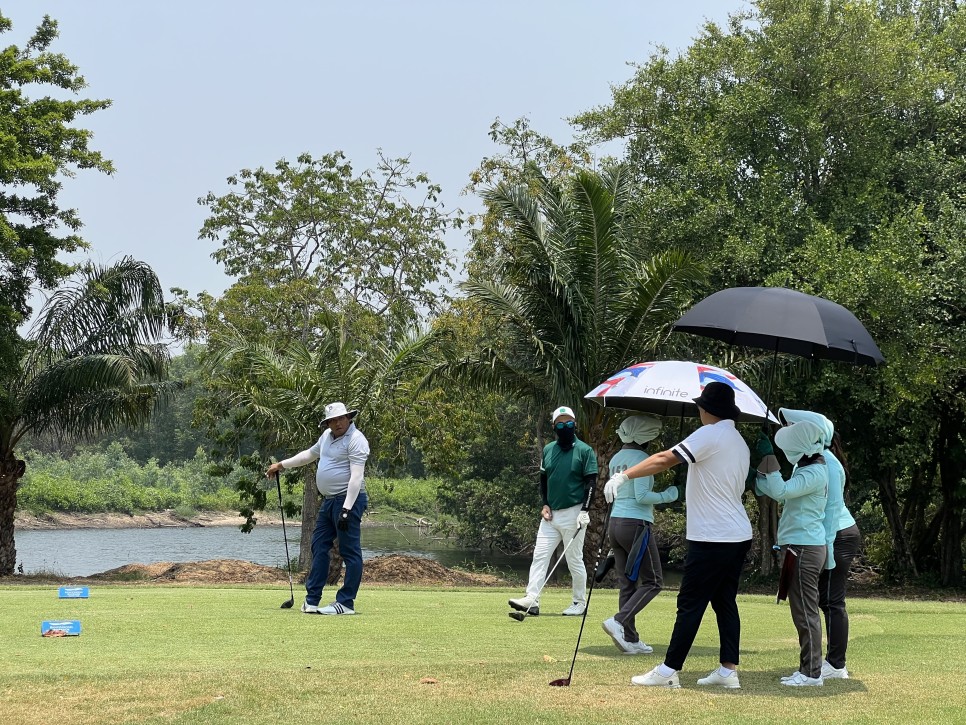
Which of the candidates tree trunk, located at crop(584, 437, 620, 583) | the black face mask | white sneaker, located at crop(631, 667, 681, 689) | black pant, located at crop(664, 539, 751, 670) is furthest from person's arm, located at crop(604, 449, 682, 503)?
tree trunk, located at crop(584, 437, 620, 583)

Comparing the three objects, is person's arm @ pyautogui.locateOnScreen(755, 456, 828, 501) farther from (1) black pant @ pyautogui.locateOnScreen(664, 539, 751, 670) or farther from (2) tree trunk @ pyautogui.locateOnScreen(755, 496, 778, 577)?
(2) tree trunk @ pyautogui.locateOnScreen(755, 496, 778, 577)

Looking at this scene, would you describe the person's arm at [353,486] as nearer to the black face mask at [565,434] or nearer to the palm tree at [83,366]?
the black face mask at [565,434]

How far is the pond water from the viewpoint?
37750 mm

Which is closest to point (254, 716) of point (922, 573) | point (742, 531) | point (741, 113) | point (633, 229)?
point (742, 531)

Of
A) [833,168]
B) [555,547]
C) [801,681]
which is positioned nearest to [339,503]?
[555,547]

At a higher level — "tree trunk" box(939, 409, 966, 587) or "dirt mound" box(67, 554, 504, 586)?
"tree trunk" box(939, 409, 966, 587)

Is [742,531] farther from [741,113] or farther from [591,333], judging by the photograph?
[741,113]

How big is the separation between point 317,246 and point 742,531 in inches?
1117

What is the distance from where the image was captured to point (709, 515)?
295 inches

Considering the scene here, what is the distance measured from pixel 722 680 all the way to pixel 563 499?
4710mm

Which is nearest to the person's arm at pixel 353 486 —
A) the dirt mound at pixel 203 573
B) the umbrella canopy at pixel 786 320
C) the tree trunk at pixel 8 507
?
the umbrella canopy at pixel 786 320

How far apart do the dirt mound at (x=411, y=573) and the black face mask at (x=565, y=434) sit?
10.4 m

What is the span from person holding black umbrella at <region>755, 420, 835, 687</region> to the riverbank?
56864mm

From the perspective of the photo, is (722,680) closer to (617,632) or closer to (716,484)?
(716,484)
